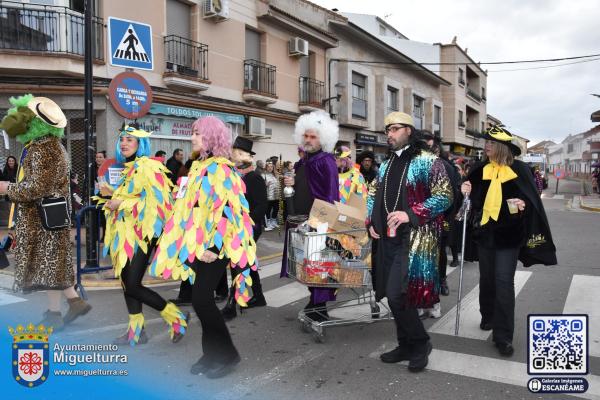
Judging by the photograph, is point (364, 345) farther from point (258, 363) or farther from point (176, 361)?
point (176, 361)

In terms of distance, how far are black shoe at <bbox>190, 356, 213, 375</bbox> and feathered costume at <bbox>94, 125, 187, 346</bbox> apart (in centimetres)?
67

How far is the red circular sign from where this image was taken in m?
7.29

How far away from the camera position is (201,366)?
3.83m

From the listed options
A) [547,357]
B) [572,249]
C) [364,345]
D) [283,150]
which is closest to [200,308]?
[364,345]

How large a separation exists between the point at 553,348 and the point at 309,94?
1781 centimetres

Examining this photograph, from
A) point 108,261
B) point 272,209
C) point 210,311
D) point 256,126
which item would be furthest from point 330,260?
point 256,126

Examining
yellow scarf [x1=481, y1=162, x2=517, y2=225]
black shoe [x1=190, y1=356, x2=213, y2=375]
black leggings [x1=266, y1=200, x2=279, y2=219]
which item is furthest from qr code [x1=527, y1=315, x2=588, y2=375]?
black leggings [x1=266, y1=200, x2=279, y2=219]

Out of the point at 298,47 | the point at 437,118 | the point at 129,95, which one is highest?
the point at 298,47

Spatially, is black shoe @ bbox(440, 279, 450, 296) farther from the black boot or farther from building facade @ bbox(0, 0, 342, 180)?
building facade @ bbox(0, 0, 342, 180)

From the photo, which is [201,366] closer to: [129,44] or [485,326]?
[485,326]

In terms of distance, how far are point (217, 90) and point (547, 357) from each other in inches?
540

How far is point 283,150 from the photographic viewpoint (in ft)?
63.3

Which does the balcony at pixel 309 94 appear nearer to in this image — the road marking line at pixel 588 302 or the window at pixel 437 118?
the road marking line at pixel 588 302

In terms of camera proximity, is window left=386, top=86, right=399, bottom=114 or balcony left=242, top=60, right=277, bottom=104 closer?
balcony left=242, top=60, right=277, bottom=104
